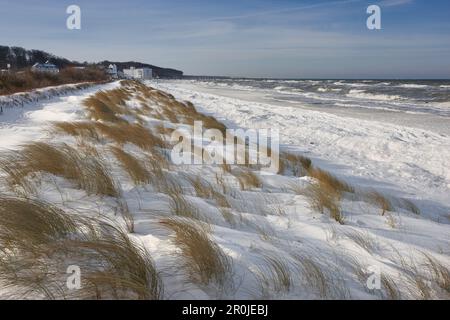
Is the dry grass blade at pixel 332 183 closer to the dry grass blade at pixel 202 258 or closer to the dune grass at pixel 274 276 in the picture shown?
the dune grass at pixel 274 276

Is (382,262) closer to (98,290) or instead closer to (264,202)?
(264,202)

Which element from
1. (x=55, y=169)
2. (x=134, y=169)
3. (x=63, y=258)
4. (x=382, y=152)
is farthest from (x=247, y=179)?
(x=382, y=152)

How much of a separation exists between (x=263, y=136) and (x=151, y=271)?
28.5 feet

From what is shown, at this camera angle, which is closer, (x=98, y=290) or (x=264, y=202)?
(x=98, y=290)

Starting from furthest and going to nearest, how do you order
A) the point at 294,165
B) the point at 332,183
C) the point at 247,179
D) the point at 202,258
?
the point at 294,165
the point at 332,183
the point at 247,179
the point at 202,258

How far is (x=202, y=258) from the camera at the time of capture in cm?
227

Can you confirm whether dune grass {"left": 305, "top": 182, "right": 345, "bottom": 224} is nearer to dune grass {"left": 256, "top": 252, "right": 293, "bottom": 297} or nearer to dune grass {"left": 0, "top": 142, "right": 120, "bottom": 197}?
dune grass {"left": 256, "top": 252, "right": 293, "bottom": 297}

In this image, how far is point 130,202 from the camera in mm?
3451

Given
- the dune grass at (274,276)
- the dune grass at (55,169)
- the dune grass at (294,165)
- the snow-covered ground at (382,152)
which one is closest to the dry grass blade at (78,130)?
the dune grass at (55,169)

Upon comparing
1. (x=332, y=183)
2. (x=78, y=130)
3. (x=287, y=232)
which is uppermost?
(x=78, y=130)

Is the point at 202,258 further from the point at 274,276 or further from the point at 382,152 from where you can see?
the point at 382,152

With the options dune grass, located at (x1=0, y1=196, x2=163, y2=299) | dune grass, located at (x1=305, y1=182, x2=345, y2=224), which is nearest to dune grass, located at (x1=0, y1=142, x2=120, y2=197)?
dune grass, located at (x1=0, y1=196, x2=163, y2=299)

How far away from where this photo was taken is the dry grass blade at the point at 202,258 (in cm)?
219
